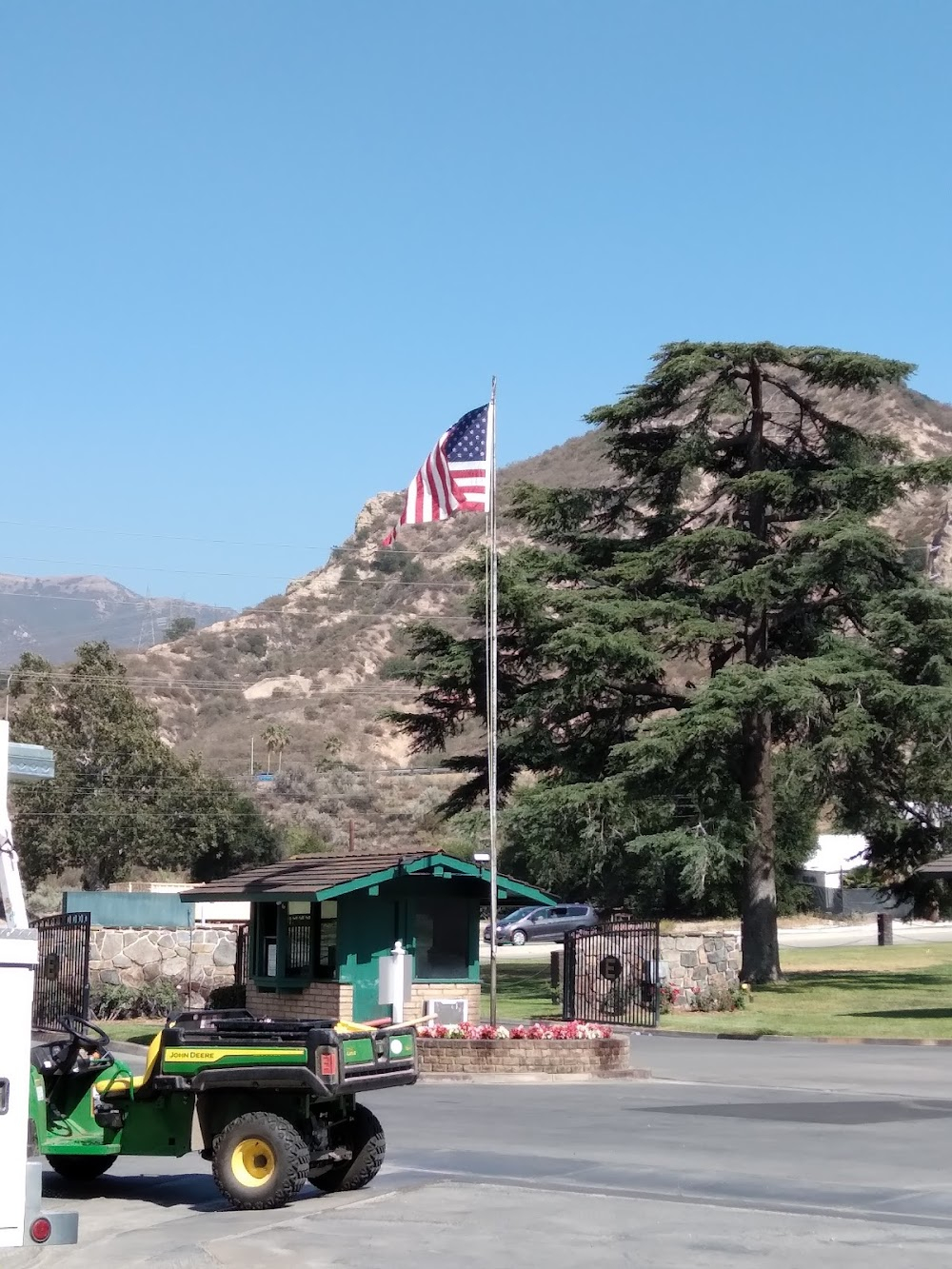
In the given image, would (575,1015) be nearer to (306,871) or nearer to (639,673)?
(306,871)

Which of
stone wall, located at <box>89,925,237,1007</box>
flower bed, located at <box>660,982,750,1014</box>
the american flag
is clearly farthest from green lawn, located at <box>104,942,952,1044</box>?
the american flag

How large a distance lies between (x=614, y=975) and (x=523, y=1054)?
10.6 meters

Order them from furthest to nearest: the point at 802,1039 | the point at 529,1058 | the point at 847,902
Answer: the point at 847,902 < the point at 802,1039 < the point at 529,1058

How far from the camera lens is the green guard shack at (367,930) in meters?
25.5

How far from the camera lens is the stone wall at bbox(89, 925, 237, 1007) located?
3328cm

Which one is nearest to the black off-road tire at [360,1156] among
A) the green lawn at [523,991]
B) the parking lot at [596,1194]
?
the parking lot at [596,1194]

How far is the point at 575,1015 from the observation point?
31.5 metres

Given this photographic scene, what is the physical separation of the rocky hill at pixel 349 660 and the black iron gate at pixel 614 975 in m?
49.8

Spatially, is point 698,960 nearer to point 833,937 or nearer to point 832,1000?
point 832,1000

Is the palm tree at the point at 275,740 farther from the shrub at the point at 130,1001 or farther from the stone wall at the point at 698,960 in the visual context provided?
the shrub at the point at 130,1001

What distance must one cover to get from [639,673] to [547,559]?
4414mm

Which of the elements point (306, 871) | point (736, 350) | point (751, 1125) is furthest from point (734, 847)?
point (751, 1125)

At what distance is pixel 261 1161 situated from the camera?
38.7ft

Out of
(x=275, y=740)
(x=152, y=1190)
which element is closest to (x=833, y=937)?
(x=152, y=1190)
